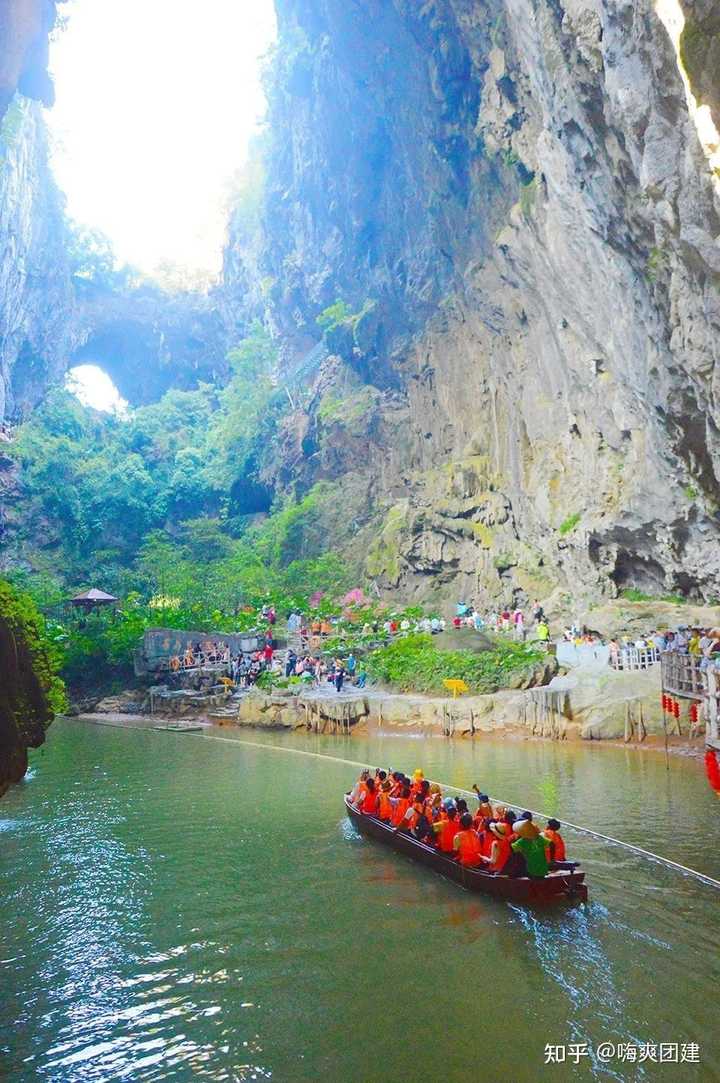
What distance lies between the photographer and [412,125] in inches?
1620

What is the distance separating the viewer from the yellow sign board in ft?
86.5

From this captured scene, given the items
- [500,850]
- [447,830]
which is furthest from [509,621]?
[500,850]

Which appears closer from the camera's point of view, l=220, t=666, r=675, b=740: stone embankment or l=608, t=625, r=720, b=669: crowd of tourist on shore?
l=608, t=625, r=720, b=669: crowd of tourist on shore

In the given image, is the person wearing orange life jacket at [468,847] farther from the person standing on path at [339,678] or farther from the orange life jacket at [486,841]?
the person standing on path at [339,678]

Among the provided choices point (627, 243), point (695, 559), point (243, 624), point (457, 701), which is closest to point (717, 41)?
point (627, 243)

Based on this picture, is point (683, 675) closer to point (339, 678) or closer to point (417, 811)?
point (417, 811)

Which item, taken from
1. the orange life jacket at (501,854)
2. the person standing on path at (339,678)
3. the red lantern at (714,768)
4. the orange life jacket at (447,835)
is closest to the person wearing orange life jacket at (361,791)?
the orange life jacket at (447,835)

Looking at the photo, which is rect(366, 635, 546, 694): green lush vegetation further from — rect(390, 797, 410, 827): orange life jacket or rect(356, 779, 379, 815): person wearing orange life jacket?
rect(390, 797, 410, 827): orange life jacket

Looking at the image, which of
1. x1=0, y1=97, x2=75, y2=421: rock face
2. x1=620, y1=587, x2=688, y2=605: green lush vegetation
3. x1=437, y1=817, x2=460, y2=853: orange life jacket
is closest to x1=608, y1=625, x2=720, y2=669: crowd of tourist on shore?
x1=620, y1=587, x2=688, y2=605: green lush vegetation

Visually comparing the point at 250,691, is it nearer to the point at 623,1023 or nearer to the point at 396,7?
the point at 623,1023

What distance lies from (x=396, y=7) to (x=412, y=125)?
5.25 m

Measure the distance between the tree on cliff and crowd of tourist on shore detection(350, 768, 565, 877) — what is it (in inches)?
222

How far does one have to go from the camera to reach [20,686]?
33.0 feet

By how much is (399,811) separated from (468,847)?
2.06 metres
